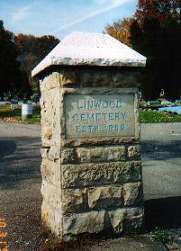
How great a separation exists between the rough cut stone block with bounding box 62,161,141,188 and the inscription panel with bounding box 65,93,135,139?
0.31m

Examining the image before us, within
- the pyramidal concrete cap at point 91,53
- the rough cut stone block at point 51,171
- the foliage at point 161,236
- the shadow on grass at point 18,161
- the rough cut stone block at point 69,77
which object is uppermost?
the pyramidal concrete cap at point 91,53

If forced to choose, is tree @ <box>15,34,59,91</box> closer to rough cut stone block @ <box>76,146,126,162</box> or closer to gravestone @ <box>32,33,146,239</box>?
gravestone @ <box>32,33,146,239</box>

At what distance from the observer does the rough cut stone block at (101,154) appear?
4.98 meters

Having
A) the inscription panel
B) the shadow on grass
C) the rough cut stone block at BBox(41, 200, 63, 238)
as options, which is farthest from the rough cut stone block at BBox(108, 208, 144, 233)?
the shadow on grass

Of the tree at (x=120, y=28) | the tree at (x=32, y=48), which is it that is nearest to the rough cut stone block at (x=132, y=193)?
the tree at (x=32, y=48)

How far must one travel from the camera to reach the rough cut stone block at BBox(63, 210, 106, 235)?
4.89 m

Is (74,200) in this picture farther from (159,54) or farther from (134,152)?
(159,54)

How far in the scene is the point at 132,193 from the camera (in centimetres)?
511

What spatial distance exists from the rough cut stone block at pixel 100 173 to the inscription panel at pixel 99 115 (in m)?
0.31

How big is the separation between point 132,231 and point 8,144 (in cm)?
1010

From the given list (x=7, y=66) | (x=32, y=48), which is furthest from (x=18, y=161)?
(x=32, y=48)

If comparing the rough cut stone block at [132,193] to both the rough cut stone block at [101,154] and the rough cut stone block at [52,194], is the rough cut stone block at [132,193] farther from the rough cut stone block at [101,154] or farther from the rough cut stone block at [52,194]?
the rough cut stone block at [52,194]

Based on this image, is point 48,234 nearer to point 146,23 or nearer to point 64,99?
point 64,99

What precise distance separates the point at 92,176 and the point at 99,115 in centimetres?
64
